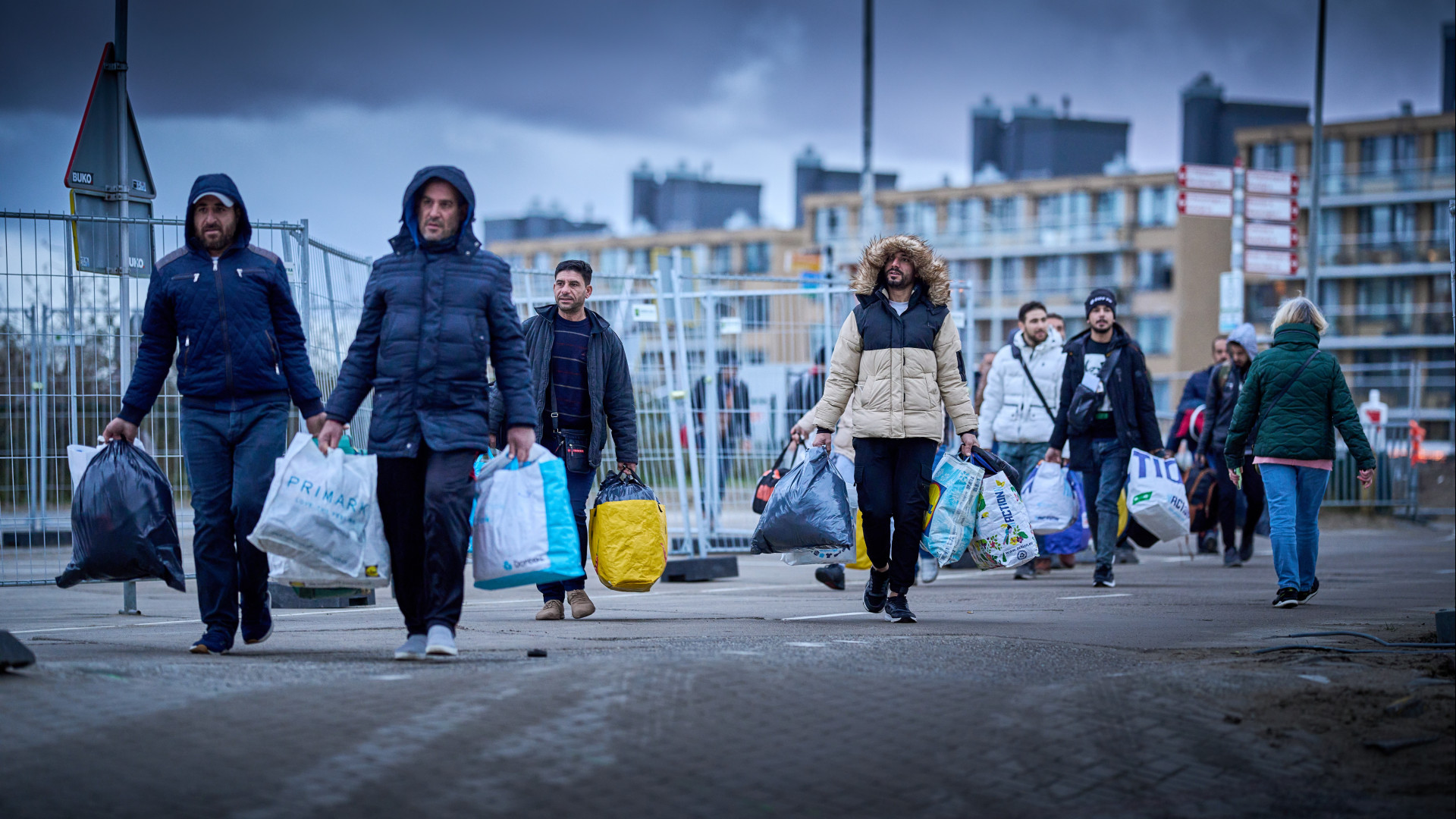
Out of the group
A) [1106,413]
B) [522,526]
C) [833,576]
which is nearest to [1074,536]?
[1106,413]

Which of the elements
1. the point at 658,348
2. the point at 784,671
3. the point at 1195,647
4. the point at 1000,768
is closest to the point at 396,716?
the point at 784,671

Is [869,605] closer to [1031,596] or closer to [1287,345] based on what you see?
[1031,596]

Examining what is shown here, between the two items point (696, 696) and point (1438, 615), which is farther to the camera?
point (1438, 615)

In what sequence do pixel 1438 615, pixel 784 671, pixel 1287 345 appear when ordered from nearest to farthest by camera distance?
1. pixel 784 671
2. pixel 1438 615
3. pixel 1287 345

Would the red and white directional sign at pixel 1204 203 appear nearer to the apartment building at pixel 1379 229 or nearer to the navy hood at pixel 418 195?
the navy hood at pixel 418 195

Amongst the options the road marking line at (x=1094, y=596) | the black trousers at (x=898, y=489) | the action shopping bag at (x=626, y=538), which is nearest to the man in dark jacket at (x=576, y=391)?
the action shopping bag at (x=626, y=538)

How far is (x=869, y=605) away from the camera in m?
8.54

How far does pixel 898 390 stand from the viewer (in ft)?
26.5

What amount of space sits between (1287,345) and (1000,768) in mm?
5804

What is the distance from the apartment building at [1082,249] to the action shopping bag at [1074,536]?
66274 mm

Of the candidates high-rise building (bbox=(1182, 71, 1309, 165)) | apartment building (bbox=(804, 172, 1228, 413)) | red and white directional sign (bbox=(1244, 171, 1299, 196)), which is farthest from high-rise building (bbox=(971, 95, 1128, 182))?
red and white directional sign (bbox=(1244, 171, 1299, 196))

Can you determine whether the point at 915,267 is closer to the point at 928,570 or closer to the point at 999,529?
the point at 999,529

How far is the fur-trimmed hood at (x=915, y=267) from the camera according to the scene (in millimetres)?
8156

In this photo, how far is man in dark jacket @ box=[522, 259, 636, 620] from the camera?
8531 millimetres
